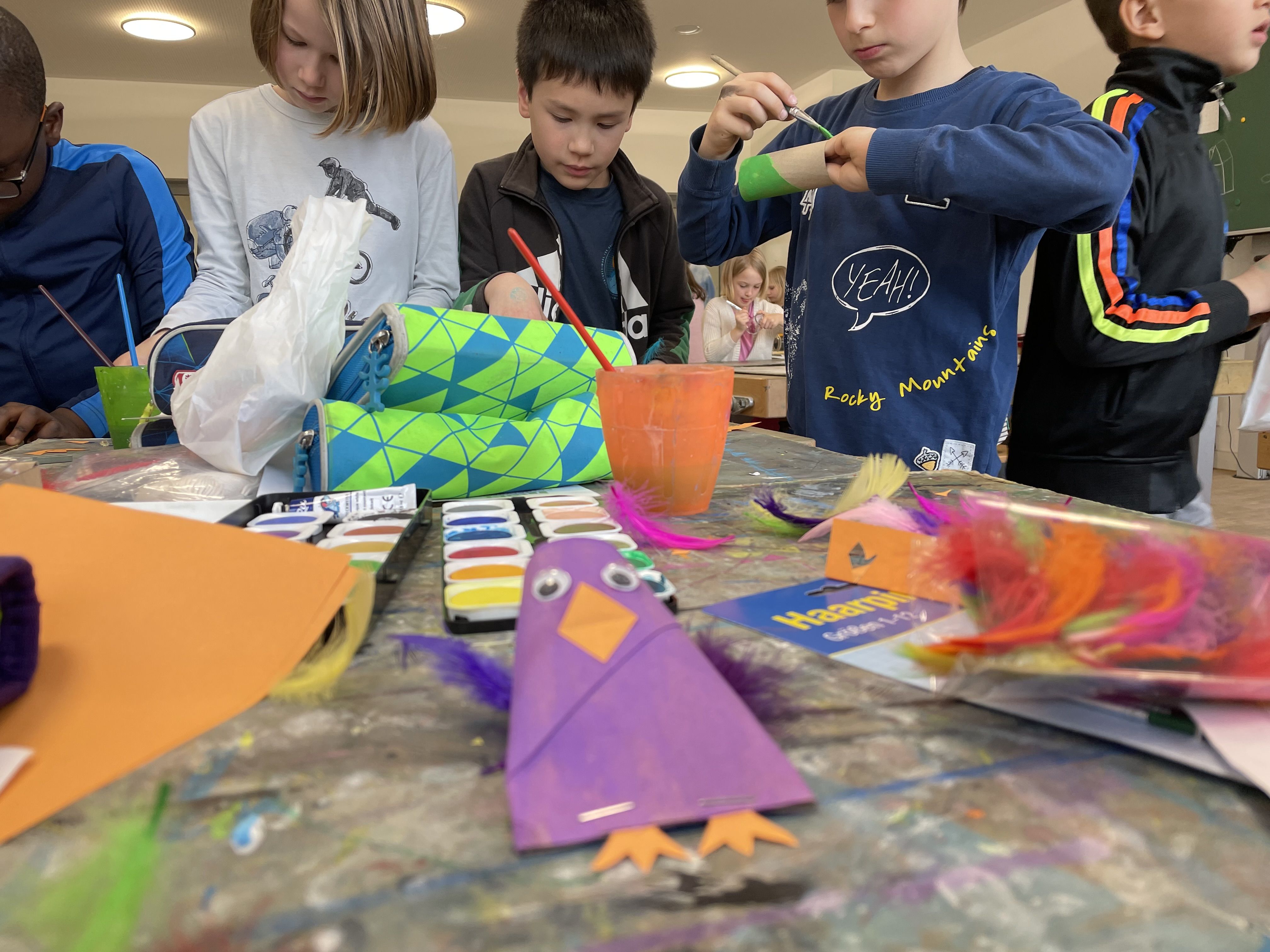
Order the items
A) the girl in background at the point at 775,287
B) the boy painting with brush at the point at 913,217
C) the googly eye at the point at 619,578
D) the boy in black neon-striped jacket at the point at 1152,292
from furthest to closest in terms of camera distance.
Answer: the girl in background at the point at 775,287 < the boy in black neon-striped jacket at the point at 1152,292 < the boy painting with brush at the point at 913,217 < the googly eye at the point at 619,578

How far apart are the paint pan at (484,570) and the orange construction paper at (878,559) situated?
19 centimetres

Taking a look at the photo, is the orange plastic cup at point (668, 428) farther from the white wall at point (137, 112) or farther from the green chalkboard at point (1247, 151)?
the white wall at point (137, 112)

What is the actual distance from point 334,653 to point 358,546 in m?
0.14

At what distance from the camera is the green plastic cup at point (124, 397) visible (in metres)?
1.03

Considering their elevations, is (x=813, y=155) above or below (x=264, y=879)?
above

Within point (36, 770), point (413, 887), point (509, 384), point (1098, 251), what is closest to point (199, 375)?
point (509, 384)

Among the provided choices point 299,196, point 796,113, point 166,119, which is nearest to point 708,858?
point 796,113

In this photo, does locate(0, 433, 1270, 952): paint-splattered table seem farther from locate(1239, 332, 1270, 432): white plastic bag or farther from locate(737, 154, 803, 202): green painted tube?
locate(1239, 332, 1270, 432): white plastic bag

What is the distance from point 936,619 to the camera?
1.33 ft

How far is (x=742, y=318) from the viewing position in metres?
5.07

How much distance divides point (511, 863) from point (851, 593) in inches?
11.1

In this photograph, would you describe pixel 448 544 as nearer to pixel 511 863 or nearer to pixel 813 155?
pixel 511 863

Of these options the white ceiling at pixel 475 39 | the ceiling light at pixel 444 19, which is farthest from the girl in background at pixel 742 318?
the ceiling light at pixel 444 19

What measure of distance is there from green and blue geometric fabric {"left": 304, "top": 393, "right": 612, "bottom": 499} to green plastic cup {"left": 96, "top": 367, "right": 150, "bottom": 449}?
466mm
